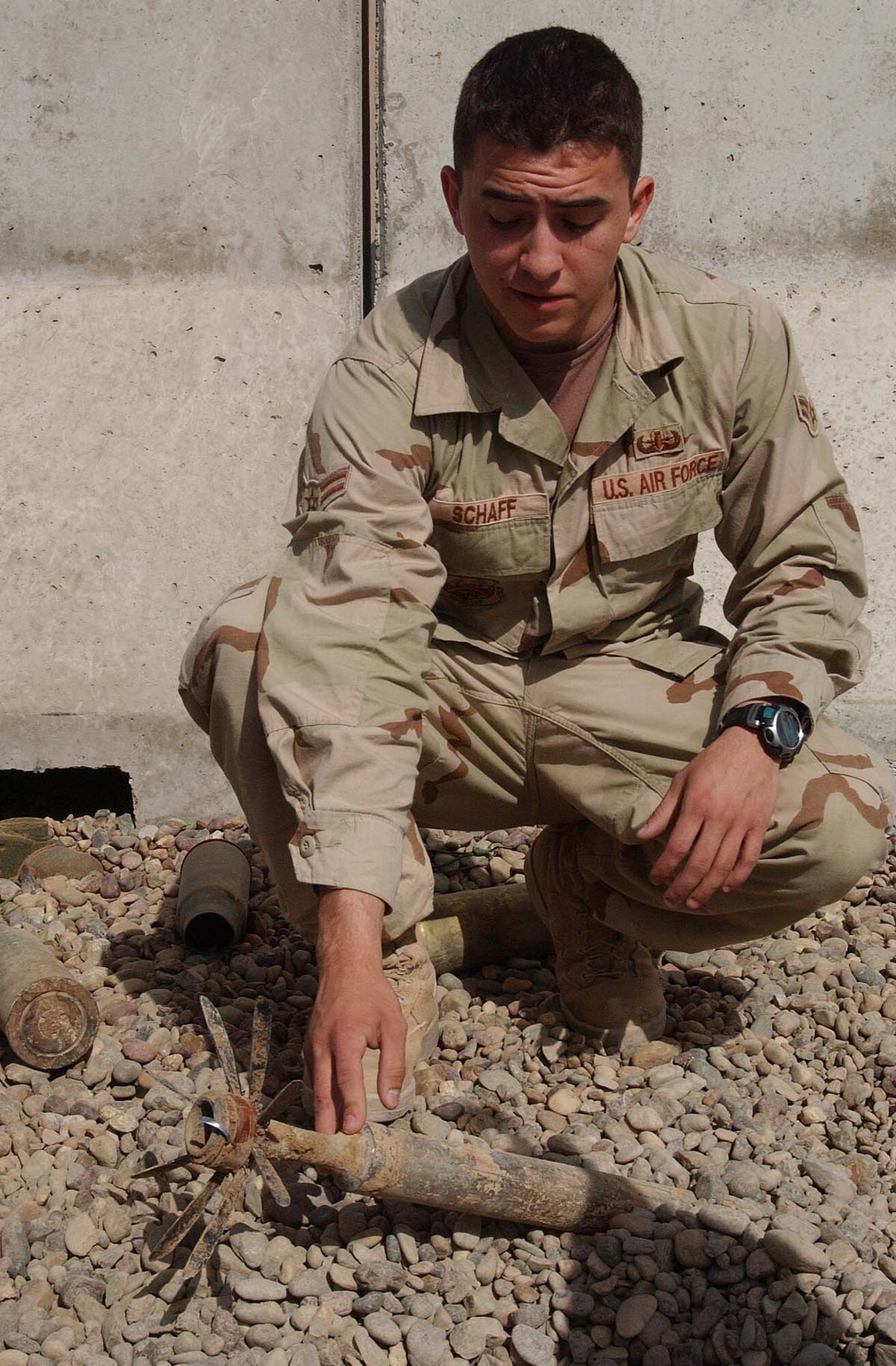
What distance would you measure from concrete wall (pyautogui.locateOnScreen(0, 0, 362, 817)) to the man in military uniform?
1.21 m

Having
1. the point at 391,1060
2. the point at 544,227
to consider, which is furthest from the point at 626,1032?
the point at 544,227

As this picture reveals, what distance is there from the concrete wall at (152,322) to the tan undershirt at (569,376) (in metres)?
1.34

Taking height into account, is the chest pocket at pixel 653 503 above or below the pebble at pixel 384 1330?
above

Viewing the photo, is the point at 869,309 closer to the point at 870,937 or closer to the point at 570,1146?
the point at 870,937

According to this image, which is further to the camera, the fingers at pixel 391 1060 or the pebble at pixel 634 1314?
the pebble at pixel 634 1314

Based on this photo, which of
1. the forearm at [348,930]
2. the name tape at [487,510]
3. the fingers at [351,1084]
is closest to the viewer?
the fingers at [351,1084]

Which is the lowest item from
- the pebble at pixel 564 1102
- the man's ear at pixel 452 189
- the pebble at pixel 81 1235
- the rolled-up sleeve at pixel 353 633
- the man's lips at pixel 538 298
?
the pebble at pixel 564 1102

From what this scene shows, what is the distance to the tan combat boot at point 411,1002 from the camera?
8.23 ft

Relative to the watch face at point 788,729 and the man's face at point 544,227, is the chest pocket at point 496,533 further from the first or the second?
the watch face at point 788,729

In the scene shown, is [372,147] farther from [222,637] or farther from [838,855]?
A: [838,855]

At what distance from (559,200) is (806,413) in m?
0.66

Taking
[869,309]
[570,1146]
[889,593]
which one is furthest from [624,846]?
[869,309]

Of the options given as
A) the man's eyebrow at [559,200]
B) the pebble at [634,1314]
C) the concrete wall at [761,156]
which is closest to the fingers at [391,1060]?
the pebble at [634,1314]

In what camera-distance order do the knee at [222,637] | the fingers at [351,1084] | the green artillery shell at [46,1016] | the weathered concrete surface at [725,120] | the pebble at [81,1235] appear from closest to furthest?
1. the fingers at [351,1084]
2. the pebble at [81,1235]
3. the knee at [222,637]
4. the green artillery shell at [46,1016]
5. the weathered concrete surface at [725,120]
